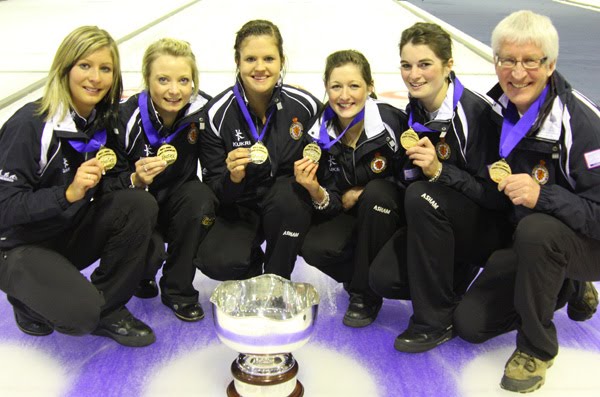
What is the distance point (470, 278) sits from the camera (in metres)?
3.31

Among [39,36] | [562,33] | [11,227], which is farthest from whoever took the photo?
[562,33]

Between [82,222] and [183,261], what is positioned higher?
[82,222]

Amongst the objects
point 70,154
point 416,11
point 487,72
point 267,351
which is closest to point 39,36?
point 487,72

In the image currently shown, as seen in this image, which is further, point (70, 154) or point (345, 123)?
point (345, 123)

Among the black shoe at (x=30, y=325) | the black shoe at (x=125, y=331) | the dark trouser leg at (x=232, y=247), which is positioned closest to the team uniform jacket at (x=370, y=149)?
the dark trouser leg at (x=232, y=247)

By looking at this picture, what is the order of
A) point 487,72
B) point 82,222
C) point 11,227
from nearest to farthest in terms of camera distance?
point 11,227 → point 82,222 → point 487,72

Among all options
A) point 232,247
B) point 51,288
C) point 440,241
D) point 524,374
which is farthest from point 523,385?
point 51,288

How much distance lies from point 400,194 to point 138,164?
112cm

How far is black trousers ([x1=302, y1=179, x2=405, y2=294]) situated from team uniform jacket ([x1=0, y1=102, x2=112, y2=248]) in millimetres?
1020

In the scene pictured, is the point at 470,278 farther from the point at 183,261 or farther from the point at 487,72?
the point at 487,72

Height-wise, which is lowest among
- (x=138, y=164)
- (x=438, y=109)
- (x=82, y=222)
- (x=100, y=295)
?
(x=100, y=295)

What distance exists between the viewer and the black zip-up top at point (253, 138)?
3.34 metres

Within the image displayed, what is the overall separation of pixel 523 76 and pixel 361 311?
1.22m

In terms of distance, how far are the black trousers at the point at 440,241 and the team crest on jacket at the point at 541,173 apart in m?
0.28
